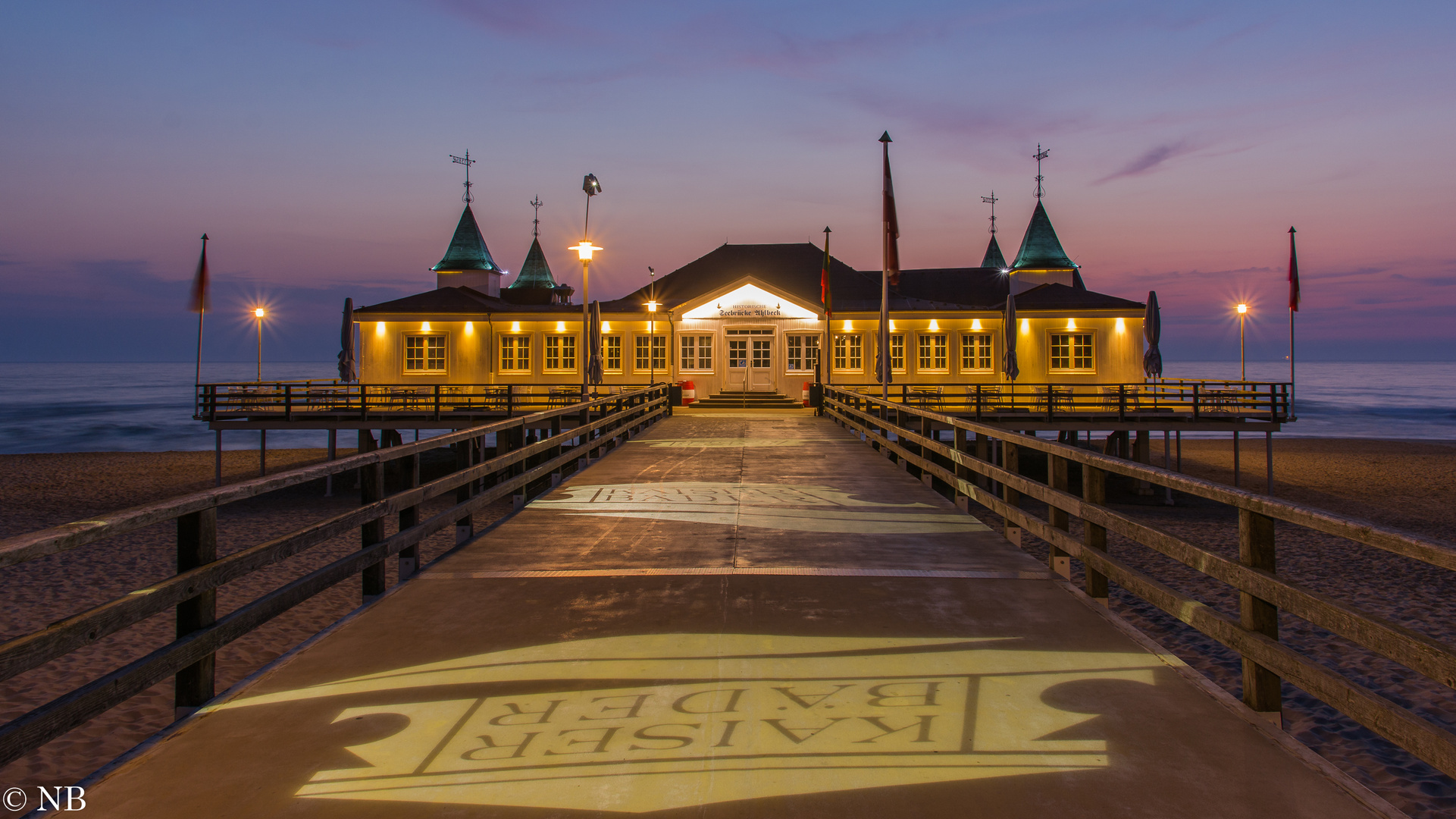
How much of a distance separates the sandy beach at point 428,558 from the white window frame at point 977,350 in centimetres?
868

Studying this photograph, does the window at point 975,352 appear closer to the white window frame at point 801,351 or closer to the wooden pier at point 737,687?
the white window frame at point 801,351

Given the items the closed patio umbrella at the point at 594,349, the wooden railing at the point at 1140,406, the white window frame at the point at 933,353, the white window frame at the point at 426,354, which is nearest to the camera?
the wooden railing at the point at 1140,406

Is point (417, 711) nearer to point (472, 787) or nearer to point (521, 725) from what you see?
point (521, 725)

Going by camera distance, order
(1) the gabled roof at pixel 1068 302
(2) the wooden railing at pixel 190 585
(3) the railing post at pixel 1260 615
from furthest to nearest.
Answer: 1. (1) the gabled roof at pixel 1068 302
2. (3) the railing post at pixel 1260 615
3. (2) the wooden railing at pixel 190 585

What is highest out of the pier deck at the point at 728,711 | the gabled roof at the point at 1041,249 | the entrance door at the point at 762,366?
the gabled roof at the point at 1041,249

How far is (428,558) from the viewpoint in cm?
1437

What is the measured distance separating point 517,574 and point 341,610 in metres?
5.79

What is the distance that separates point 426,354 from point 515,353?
3561 millimetres

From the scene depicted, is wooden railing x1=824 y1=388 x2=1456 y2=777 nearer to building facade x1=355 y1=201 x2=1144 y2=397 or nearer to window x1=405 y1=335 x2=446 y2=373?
building facade x1=355 y1=201 x2=1144 y2=397

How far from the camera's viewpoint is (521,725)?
3.50 meters

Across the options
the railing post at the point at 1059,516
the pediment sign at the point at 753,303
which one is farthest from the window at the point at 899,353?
the railing post at the point at 1059,516

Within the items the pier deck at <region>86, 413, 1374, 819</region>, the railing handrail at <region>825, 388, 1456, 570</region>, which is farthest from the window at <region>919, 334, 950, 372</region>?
the railing handrail at <region>825, 388, 1456, 570</region>

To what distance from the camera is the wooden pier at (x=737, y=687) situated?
2.89 m

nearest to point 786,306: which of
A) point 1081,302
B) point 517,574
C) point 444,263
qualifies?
point 1081,302
